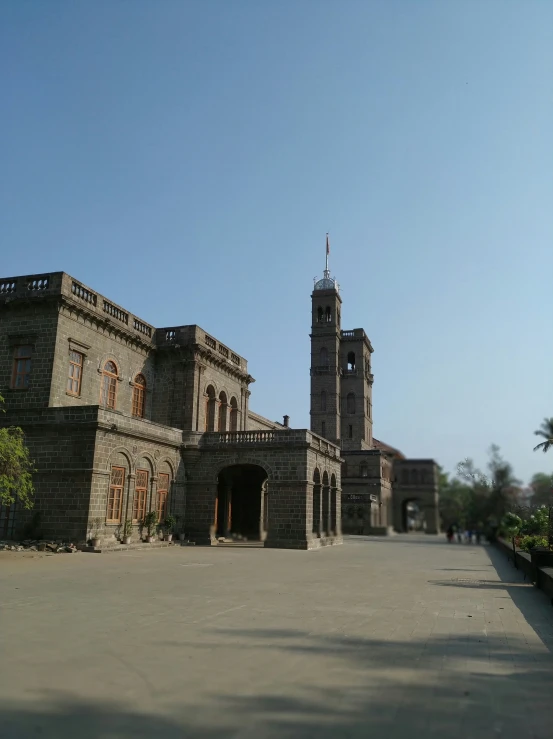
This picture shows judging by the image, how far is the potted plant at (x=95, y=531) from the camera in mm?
19922

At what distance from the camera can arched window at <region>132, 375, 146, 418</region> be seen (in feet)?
91.8

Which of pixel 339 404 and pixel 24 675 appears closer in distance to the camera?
pixel 24 675

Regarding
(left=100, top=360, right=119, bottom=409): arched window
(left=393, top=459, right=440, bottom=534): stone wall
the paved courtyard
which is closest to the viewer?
the paved courtyard

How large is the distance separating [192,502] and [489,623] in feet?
66.1

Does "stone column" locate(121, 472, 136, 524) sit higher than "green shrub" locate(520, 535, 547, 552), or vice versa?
"stone column" locate(121, 472, 136, 524)

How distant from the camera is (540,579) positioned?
1267cm

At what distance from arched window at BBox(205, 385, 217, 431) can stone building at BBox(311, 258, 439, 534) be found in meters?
26.6

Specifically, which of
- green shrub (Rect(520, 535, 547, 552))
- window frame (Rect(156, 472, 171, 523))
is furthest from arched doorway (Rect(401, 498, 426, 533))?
green shrub (Rect(520, 535, 547, 552))

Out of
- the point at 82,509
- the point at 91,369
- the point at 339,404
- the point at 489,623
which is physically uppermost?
the point at 339,404

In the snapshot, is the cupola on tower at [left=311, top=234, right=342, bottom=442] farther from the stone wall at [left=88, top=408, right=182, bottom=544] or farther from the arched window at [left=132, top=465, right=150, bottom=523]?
the arched window at [left=132, top=465, right=150, bottom=523]

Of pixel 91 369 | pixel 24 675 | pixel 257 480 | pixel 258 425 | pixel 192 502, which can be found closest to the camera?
pixel 24 675

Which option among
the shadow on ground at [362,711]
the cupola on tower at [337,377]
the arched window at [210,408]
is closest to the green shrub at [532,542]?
the shadow on ground at [362,711]

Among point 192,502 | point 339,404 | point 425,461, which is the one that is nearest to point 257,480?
point 192,502

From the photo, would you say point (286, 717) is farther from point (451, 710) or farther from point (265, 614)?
point (265, 614)
